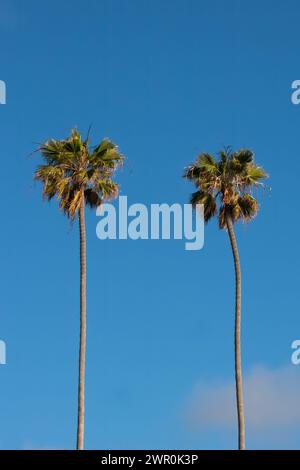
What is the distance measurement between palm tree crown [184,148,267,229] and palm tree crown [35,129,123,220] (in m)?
4.57

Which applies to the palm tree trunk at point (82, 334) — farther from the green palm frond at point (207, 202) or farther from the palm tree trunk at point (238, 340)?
the palm tree trunk at point (238, 340)

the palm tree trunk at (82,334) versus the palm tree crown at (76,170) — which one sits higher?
the palm tree crown at (76,170)

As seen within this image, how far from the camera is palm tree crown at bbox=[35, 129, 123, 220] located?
61.6 meters

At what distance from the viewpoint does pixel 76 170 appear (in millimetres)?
61719

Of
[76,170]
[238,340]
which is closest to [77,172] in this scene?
[76,170]

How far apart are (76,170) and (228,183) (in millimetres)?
7915

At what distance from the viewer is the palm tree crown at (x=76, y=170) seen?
61562 millimetres

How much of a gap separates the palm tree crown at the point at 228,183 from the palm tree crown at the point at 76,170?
457 cm

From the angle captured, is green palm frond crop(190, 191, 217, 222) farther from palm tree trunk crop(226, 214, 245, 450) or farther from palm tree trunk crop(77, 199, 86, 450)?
palm tree trunk crop(77, 199, 86, 450)

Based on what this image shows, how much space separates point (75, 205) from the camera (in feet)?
201

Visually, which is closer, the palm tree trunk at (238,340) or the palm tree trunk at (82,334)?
the palm tree trunk at (82,334)
